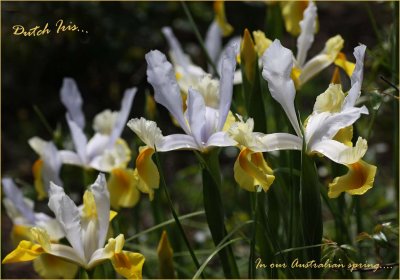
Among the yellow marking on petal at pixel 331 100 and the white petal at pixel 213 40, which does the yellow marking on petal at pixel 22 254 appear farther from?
the white petal at pixel 213 40

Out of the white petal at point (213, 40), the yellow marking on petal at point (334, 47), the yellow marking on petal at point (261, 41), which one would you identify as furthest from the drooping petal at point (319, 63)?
the white petal at point (213, 40)

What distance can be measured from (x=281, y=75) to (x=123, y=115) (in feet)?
2.27

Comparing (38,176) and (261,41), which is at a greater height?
(261,41)

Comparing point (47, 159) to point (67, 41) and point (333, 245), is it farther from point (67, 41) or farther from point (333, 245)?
point (67, 41)

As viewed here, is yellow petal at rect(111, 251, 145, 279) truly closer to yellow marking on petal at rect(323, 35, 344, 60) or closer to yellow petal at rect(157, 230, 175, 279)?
yellow petal at rect(157, 230, 175, 279)

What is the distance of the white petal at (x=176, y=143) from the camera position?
142cm

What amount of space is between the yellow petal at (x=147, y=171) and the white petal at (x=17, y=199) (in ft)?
1.96

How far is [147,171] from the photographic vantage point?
1.42 meters

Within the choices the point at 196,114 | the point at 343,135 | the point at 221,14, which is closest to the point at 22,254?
the point at 196,114

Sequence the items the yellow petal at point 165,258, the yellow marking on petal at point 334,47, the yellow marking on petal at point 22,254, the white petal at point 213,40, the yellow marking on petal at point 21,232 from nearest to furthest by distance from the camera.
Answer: the yellow marking on petal at point 22,254 → the yellow petal at point 165,258 → the yellow marking on petal at point 334,47 → the yellow marking on petal at point 21,232 → the white petal at point 213,40

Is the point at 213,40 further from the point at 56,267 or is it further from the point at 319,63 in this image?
the point at 56,267

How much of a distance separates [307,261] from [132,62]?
255 centimetres

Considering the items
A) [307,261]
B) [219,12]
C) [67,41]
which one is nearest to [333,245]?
[307,261]

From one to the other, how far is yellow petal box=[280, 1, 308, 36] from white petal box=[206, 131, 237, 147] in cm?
51
